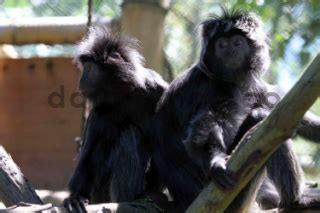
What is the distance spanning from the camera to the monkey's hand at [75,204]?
4430mm

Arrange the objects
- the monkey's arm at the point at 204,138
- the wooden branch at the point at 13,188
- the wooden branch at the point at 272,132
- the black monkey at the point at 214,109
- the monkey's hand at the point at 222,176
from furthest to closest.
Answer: the wooden branch at the point at 13,188
the black monkey at the point at 214,109
the monkey's arm at the point at 204,138
the monkey's hand at the point at 222,176
the wooden branch at the point at 272,132

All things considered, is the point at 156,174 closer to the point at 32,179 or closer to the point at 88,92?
the point at 88,92

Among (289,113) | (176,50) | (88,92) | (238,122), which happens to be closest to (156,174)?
A: (88,92)

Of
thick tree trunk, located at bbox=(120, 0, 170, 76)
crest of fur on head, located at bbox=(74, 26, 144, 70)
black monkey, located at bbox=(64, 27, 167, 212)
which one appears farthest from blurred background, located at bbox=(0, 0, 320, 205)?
black monkey, located at bbox=(64, 27, 167, 212)

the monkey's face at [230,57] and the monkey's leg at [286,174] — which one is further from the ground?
the monkey's face at [230,57]

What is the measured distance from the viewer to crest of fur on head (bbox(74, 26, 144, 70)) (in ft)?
17.1

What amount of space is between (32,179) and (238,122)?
326cm

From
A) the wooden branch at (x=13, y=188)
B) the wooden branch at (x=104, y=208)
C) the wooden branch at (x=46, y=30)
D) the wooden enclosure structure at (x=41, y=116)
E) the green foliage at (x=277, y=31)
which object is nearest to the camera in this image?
the wooden branch at (x=104, y=208)

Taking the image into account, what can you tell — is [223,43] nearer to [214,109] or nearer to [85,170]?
[214,109]

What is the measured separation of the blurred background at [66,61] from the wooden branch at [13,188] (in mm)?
2232

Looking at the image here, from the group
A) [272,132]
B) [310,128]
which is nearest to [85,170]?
[310,128]

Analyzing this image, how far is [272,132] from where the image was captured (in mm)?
3330

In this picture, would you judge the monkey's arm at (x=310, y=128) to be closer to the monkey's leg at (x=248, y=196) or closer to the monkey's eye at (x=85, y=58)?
the monkey's leg at (x=248, y=196)

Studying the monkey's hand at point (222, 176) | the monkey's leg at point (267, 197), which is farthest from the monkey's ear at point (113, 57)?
the monkey's hand at point (222, 176)
